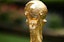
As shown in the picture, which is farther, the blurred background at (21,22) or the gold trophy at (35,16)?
the blurred background at (21,22)

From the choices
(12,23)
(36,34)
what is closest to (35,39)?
(36,34)

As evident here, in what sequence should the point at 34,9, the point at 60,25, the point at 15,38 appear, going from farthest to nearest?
the point at 15,38 → the point at 60,25 → the point at 34,9

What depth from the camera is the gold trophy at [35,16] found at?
49cm

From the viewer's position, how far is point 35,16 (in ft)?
1.63

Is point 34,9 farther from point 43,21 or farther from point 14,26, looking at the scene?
point 14,26

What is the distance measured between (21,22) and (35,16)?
57.2 inches

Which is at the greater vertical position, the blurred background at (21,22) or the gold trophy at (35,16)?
the gold trophy at (35,16)

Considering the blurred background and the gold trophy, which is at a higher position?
the gold trophy

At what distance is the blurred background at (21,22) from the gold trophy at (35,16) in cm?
115

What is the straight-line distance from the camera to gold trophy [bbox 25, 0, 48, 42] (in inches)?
19.5

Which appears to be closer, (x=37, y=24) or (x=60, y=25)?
(x=37, y=24)

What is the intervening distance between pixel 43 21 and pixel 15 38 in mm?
1441

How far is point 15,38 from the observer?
1.93 m

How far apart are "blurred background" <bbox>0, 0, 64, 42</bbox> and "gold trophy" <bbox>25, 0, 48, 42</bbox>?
115 centimetres
